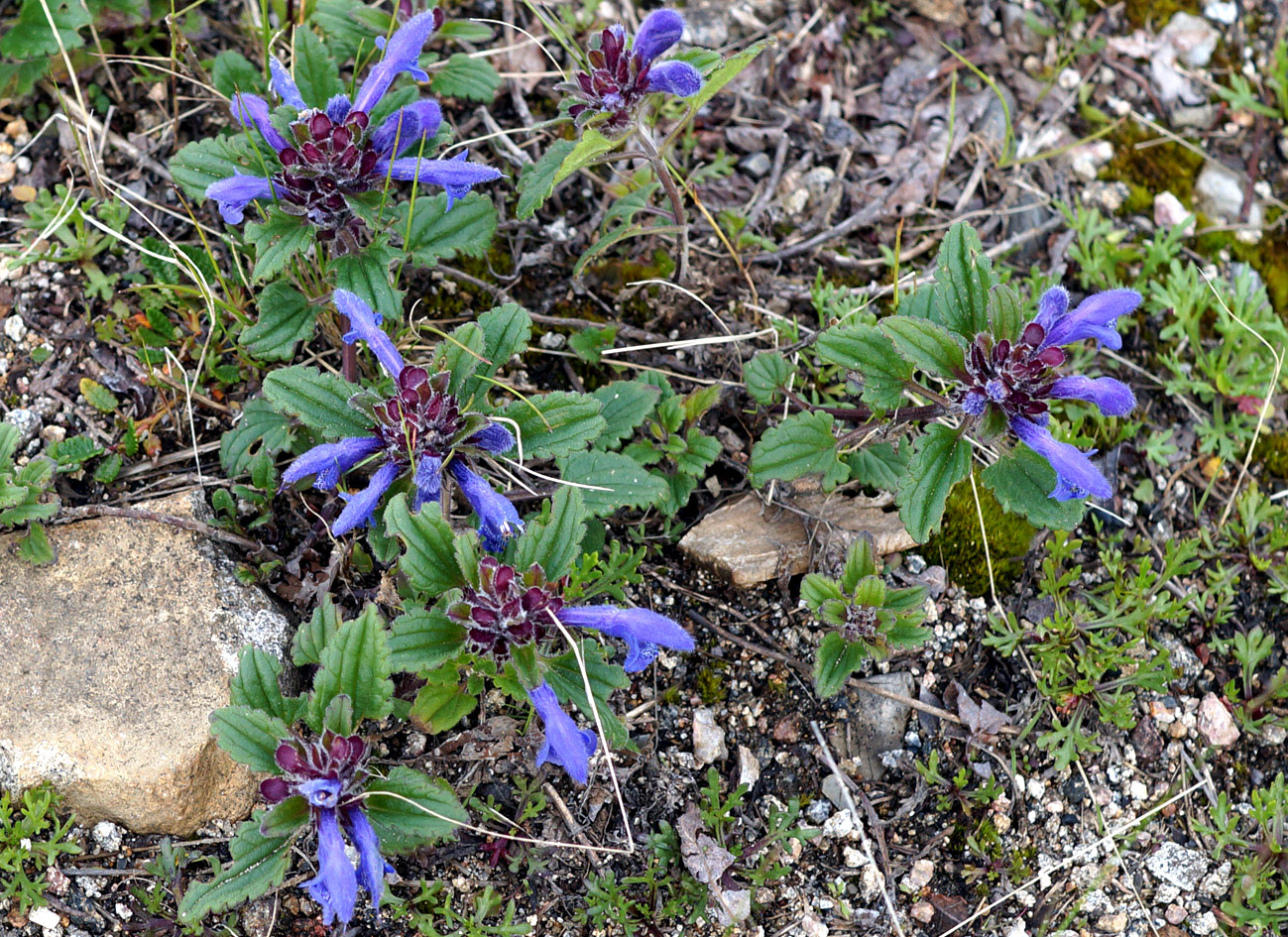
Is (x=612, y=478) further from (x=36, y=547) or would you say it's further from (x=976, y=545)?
(x=36, y=547)

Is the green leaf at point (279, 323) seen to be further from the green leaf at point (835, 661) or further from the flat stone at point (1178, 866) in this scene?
the flat stone at point (1178, 866)

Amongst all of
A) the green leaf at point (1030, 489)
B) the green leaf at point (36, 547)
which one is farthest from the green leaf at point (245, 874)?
the green leaf at point (1030, 489)

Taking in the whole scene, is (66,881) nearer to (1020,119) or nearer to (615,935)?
(615,935)

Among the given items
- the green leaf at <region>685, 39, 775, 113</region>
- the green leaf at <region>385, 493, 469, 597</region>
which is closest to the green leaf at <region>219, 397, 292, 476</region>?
the green leaf at <region>385, 493, 469, 597</region>

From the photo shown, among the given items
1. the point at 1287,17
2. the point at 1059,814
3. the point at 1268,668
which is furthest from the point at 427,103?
the point at 1287,17

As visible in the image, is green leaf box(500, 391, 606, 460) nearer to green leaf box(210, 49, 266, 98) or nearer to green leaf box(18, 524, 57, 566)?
green leaf box(18, 524, 57, 566)

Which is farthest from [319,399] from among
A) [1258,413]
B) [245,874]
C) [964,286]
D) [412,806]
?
[1258,413]
